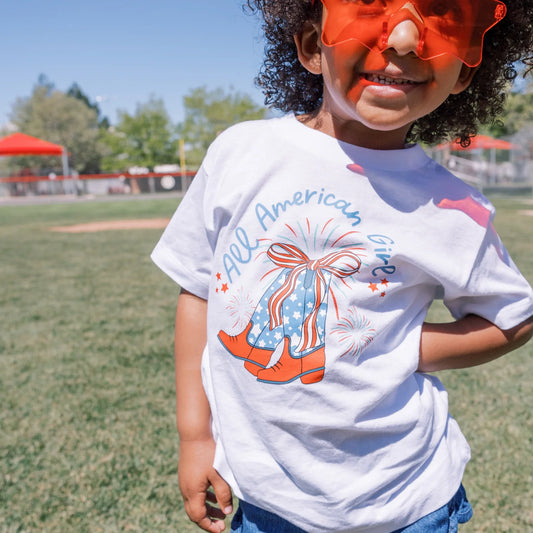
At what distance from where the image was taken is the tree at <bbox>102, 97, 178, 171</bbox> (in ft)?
149

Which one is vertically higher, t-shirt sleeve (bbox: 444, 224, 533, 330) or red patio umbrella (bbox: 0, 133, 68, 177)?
red patio umbrella (bbox: 0, 133, 68, 177)

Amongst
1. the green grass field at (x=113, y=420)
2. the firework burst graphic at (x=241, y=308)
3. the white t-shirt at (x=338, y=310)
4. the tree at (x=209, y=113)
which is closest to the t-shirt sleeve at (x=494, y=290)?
the white t-shirt at (x=338, y=310)

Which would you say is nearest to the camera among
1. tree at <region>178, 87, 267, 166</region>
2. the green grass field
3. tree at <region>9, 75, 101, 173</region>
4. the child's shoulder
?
the child's shoulder

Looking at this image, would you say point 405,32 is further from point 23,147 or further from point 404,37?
point 23,147

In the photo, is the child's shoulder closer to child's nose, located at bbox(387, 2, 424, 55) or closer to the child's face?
the child's face

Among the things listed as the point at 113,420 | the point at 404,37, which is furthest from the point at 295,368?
the point at 113,420

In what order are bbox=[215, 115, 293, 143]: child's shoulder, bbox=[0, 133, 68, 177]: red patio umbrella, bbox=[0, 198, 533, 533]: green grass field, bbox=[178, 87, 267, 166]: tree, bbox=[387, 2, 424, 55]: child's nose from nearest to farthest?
bbox=[387, 2, 424, 55]: child's nose
bbox=[215, 115, 293, 143]: child's shoulder
bbox=[0, 198, 533, 533]: green grass field
bbox=[0, 133, 68, 177]: red patio umbrella
bbox=[178, 87, 267, 166]: tree

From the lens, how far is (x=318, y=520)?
1072mm

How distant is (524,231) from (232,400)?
37.1 ft

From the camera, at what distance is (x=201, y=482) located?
3.97ft

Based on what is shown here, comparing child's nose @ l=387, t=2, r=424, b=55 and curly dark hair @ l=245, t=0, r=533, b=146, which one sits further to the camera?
curly dark hair @ l=245, t=0, r=533, b=146

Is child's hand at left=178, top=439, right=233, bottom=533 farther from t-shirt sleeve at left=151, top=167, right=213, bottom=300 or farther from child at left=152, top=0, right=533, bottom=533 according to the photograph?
t-shirt sleeve at left=151, top=167, right=213, bottom=300

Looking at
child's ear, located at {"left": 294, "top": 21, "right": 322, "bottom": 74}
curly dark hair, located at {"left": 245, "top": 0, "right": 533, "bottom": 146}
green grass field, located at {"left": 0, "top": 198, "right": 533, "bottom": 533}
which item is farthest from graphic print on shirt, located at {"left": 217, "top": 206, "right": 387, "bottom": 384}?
green grass field, located at {"left": 0, "top": 198, "right": 533, "bottom": 533}

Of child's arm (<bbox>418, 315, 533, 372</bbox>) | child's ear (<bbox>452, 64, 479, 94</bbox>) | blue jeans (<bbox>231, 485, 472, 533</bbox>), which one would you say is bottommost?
blue jeans (<bbox>231, 485, 472, 533</bbox>)
